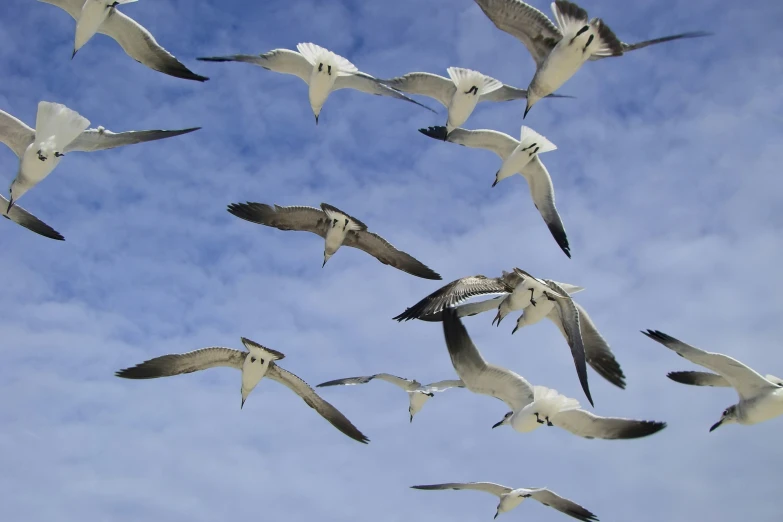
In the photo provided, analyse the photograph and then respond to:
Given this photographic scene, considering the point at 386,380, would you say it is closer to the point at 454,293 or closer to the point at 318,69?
the point at 454,293

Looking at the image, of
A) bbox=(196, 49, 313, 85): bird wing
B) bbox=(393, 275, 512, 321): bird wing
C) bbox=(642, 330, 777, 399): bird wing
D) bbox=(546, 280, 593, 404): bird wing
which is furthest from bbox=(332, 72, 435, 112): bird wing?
bbox=(642, 330, 777, 399): bird wing

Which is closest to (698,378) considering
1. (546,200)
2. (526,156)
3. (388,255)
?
(546,200)

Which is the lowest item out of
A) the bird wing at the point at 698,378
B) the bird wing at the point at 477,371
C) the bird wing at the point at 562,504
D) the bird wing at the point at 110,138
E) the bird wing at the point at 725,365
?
the bird wing at the point at 562,504

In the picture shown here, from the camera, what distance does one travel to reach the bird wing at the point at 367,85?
13.0 m

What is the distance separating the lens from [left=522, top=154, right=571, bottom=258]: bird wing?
13.5 metres

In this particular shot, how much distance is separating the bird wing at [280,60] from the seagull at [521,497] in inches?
274

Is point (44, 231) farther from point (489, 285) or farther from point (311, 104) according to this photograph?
point (489, 285)

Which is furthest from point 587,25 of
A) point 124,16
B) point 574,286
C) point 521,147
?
point 124,16

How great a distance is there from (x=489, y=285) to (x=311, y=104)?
4498 mm

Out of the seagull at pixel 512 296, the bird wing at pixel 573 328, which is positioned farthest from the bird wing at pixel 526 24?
the bird wing at pixel 573 328

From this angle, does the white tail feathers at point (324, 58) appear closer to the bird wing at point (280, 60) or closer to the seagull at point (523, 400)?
the bird wing at point (280, 60)

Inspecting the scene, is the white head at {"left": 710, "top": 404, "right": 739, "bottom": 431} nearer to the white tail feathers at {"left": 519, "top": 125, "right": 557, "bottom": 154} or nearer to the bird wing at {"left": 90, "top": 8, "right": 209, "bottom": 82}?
the white tail feathers at {"left": 519, "top": 125, "right": 557, "bottom": 154}

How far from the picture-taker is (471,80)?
40.9 feet

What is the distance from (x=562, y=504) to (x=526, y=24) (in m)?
6.92
